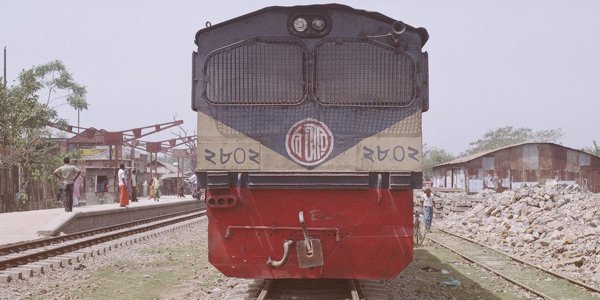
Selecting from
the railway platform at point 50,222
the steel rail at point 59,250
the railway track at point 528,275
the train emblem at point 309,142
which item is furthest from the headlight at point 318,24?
the railway platform at point 50,222

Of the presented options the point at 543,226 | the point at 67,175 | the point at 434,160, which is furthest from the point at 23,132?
the point at 434,160

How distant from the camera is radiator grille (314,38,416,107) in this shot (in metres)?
6.39

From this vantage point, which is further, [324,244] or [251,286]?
[251,286]

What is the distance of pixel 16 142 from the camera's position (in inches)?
1088

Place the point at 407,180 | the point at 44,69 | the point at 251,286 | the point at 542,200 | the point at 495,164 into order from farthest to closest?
the point at 44,69
the point at 495,164
the point at 542,200
the point at 251,286
the point at 407,180

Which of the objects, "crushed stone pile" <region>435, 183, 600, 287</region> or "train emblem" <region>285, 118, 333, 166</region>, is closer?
"train emblem" <region>285, 118, 333, 166</region>

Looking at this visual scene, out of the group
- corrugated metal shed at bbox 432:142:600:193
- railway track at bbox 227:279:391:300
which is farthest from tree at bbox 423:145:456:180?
railway track at bbox 227:279:391:300

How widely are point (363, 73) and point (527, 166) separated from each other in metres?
36.2

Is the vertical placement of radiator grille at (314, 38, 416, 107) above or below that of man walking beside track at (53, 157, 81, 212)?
above

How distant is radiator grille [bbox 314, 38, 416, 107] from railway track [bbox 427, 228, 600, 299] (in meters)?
4.87

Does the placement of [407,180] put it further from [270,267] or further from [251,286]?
[251,286]

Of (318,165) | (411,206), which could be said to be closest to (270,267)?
(318,165)

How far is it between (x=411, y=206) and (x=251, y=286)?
266 cm

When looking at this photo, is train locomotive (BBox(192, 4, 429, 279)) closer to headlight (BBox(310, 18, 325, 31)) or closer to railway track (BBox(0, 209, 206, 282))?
headlight (BBox(310, 18, 325, 31))
